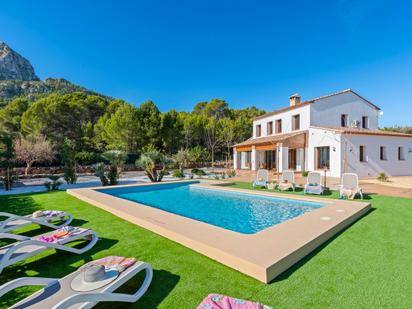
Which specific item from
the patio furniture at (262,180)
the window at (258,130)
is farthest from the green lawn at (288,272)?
the window at (258,130)

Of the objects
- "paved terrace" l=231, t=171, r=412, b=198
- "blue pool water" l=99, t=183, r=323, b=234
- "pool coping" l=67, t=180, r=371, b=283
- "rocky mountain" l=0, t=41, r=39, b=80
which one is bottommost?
"blue pool water" l=99, t=183, r=323, b=234

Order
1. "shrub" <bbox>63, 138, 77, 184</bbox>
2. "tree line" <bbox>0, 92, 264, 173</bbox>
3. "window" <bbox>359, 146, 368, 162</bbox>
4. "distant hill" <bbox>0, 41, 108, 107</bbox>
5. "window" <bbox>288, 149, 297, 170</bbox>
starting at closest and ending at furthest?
"shrub" <bbox>63, 138, 77, 184</bbox> < "window" <bbox>359, 146, 368, 162</bbox> < "window" <bbox>288, 149, 297, 170</bbox> < "tree line" <bbox>0, 92, 264, 173</bbox> < "distant hill" <bbox>0, 41, 108, 107</bbox>

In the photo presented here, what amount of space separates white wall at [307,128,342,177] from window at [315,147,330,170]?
0.30m

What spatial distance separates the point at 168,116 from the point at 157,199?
2809 centimetres

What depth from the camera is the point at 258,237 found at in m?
5.06

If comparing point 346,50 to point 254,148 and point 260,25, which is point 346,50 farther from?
point 254,148

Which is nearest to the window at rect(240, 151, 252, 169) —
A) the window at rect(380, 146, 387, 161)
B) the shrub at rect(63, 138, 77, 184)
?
the window at rect(380, 146, 387, 161)

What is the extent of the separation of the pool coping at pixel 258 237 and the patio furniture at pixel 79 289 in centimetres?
168

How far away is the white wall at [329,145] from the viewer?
18078 millimetres

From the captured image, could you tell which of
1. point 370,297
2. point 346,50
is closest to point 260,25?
point 346,50

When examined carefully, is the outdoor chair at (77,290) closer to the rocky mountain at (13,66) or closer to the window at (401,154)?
the window at (401,154)

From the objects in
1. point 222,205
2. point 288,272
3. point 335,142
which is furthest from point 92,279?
point 335,142

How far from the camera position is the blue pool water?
8.56 meters

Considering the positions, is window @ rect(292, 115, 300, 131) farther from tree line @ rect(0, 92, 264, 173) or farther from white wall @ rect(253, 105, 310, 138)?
tree line @ rect(0, 92, 264, 173)
